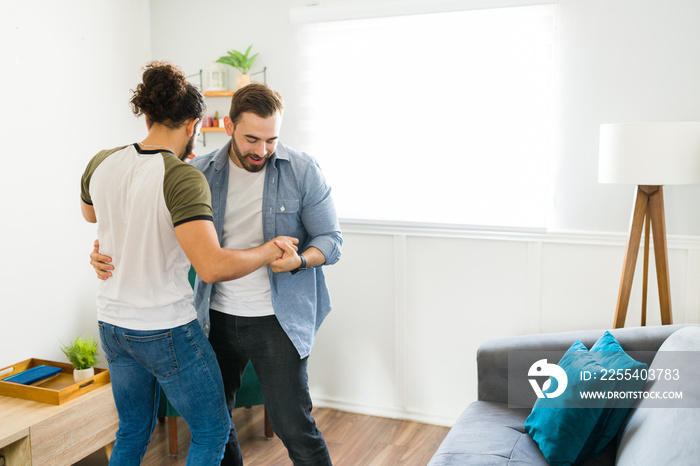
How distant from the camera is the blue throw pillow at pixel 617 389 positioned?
71.6 inches

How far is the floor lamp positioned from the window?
0.49m

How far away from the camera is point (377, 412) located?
125 inches

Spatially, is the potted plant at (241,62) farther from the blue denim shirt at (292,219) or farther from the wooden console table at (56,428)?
the wooden console table at (56,428)

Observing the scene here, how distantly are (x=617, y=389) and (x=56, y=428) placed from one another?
196cm

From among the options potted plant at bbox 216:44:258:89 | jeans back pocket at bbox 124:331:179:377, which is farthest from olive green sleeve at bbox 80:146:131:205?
potted plant at bbox 216:44:258:89

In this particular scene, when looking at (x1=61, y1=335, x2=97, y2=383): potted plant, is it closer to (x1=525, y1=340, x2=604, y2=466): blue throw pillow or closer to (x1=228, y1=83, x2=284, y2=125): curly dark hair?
(x1=228, y1=83, x2=284, y2=125): curly dark hair

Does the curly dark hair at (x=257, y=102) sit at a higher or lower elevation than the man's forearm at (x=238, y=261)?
higher

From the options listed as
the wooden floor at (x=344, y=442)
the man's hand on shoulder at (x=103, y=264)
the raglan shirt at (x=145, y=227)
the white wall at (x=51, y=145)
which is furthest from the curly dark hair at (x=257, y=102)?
the wooden floor at (x=344, y=442)

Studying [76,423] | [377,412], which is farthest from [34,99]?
[377,412]

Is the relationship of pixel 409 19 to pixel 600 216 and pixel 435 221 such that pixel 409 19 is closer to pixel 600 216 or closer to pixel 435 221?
pixel 435 221

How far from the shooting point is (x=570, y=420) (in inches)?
71.8

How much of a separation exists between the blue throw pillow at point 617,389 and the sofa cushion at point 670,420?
3cm

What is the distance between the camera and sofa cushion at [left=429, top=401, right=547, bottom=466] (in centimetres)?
184

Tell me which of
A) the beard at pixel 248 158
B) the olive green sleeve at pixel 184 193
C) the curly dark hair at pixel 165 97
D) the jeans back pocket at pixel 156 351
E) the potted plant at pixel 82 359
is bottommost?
the potted plant at pixel 82 359
